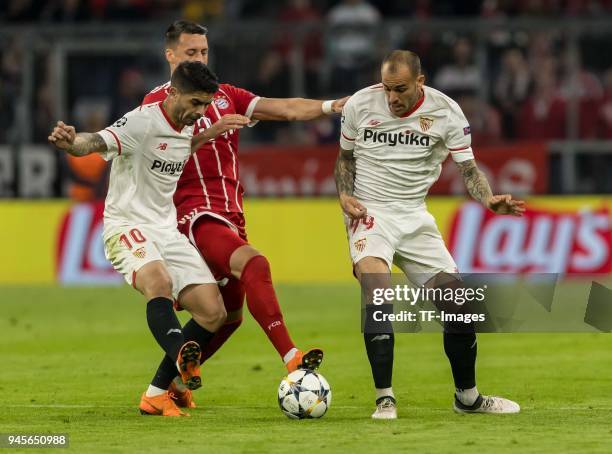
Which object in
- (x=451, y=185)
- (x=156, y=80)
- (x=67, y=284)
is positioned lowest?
(x=67, y=284)

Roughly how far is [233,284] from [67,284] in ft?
33.9

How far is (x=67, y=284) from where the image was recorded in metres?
19.9

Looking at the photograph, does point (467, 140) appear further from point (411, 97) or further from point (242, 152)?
point (242, 152)

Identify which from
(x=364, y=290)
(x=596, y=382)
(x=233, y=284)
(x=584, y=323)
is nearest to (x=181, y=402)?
Answer: (x=233, y=284)

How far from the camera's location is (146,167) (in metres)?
9.35

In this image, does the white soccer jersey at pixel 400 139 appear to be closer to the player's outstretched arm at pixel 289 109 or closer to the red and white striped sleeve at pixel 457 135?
the red and white striped sleeve at pixel 457 135

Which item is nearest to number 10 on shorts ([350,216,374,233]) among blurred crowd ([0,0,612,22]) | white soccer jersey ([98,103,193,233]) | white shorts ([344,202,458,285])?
white shorts ([344,202,458,285])

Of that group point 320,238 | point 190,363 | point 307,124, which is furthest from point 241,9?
point 190,363

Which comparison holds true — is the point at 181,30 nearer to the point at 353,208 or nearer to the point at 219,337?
the point at 353,208

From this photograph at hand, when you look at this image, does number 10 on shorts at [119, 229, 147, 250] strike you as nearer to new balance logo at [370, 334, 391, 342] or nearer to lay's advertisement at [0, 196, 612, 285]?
new balance logo at [370, 334, 391, 342]

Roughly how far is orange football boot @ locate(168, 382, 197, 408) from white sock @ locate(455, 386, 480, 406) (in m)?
1.79

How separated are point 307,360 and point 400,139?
160 cm

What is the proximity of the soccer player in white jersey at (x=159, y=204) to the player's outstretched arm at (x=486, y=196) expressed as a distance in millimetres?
1468

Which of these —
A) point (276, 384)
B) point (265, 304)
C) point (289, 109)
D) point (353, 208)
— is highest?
point (289, 109)
